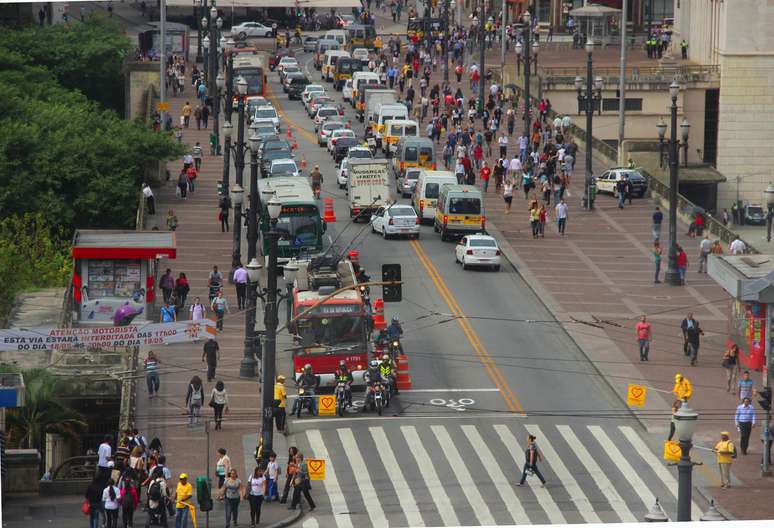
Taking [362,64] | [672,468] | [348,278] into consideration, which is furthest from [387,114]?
[672,468]

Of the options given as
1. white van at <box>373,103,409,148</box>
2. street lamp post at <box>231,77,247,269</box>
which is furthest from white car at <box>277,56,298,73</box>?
street lamp post at <box>231,77,247,269</box>

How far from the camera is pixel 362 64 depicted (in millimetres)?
117500

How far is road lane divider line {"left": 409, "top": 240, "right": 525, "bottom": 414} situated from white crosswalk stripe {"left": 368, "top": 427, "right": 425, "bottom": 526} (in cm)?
429

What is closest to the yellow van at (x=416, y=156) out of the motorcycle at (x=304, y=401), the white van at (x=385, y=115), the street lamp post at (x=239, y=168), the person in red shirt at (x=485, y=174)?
the person in red shirt at (x=485, y=174)

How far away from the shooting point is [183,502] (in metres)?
44.7

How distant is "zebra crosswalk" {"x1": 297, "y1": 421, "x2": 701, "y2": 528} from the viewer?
46.5 meters

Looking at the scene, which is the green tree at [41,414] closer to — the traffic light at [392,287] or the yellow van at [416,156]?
the traffic light at [392,287]

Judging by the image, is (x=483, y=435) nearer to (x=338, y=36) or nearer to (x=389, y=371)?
(x=389, y=371)

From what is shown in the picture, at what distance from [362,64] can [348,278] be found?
60.1m

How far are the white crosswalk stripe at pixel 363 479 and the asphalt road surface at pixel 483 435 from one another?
0.08 feet

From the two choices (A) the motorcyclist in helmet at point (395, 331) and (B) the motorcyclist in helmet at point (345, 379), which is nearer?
(B) the motorcyclist in helmet at point (345, 379)

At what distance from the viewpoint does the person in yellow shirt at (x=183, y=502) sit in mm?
44688

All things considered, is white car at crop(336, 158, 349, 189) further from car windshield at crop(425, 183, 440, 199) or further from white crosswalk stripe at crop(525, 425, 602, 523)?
white crosswalk stripe at crop(525, 425, 602, 523)

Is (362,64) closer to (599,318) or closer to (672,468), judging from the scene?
(599,318)
